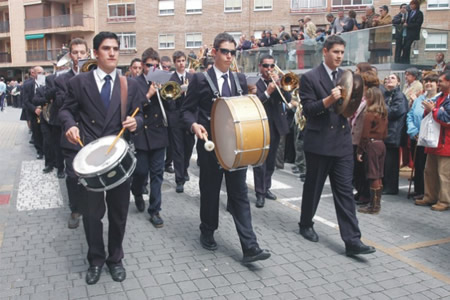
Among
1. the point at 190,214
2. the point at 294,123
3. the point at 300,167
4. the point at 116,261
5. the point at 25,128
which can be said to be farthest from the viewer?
the point at 25,128

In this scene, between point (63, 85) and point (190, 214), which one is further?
point (190, 214)

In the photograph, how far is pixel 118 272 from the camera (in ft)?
14.6

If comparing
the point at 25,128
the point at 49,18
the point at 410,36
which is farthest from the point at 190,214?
the point at 49,18

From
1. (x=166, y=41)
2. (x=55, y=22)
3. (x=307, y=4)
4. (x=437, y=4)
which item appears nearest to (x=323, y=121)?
(x=307, y=4)

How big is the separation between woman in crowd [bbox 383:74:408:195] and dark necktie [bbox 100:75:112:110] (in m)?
5.12

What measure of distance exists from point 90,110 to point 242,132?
145 cm

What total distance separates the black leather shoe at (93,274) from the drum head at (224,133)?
5.22ft

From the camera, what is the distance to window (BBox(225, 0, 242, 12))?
3644 centimetres

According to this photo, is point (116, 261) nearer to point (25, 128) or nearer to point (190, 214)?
point (190, 214)

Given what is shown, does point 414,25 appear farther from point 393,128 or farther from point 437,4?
point 437,4

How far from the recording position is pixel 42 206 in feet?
23.2

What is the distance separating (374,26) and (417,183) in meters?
8.22

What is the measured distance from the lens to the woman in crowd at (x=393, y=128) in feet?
25.4

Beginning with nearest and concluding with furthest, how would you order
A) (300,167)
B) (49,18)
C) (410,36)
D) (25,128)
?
(300,167) → (410,36) → (25,128) → (49,18)
